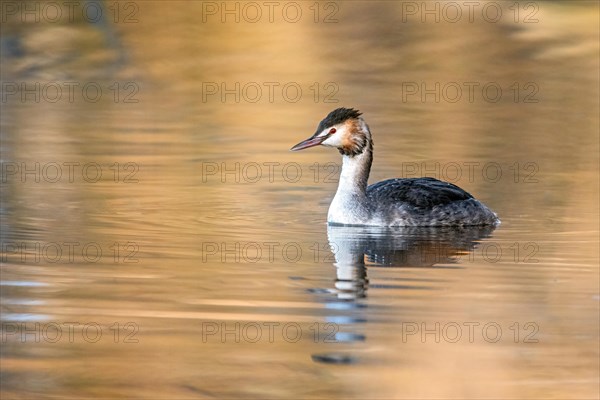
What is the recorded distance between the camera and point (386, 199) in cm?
1302

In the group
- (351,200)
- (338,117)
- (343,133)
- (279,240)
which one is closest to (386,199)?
(351,200)

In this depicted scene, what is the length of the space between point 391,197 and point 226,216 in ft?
4.91

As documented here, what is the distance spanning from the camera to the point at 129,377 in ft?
25.9

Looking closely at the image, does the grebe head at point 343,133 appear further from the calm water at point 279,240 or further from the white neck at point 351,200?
the calm water at point 279,240

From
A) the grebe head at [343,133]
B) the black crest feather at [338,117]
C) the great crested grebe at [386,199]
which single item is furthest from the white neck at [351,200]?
the black crest feather at [338,117]

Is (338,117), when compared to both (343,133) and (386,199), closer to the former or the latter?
(343,133)

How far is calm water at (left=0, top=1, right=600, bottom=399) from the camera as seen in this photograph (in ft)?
26.9

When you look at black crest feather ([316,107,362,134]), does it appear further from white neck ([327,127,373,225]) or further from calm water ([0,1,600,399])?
calm water ([0,1,600,399])

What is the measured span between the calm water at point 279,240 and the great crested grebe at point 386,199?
205 mm

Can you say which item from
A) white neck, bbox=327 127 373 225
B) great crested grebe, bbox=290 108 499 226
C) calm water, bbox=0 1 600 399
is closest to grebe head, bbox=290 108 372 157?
great crested grebe, bbox=290 108 499 226

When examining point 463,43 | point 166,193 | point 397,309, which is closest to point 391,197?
point 166,193

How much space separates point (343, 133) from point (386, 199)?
73 centimetres

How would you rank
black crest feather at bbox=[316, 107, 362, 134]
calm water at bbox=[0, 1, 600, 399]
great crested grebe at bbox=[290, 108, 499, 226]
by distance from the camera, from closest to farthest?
calm water at bbox=[0, 1, 600, 399], great crested grebe at bbox=[290, 108, 499, 226], black crest feather at bbox=[316, 107, 362, 134]

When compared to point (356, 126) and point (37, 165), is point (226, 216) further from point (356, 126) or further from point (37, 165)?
point (37, 165)
